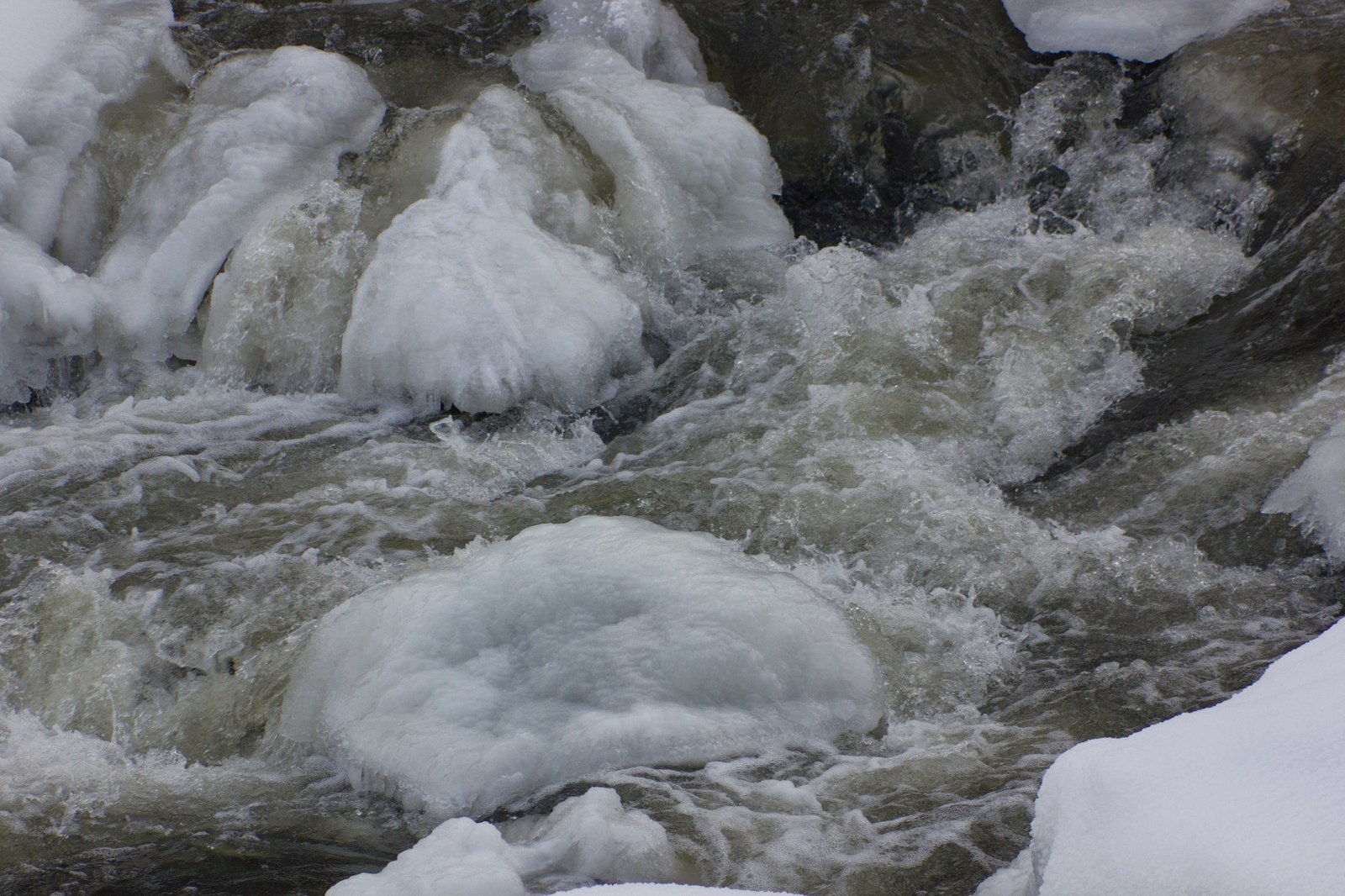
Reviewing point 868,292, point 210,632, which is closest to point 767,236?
point 868,292

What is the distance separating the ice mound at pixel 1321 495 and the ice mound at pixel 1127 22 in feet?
11.4

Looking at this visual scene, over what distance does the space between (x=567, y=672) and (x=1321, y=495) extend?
2.36 meters

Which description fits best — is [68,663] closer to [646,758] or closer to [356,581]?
[356,581]

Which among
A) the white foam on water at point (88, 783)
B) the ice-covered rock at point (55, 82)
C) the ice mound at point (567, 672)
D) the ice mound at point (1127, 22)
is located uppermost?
the ice mound at point (1127, 22)

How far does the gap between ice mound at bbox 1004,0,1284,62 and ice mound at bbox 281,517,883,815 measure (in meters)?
4.63

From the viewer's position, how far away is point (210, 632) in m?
3.25

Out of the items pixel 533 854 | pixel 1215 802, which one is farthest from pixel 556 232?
pixel 1215 802

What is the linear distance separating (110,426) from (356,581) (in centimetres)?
177

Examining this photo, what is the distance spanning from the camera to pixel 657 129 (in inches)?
222

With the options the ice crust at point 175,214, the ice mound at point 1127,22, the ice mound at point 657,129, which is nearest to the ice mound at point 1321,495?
the ice mound at point 657,129

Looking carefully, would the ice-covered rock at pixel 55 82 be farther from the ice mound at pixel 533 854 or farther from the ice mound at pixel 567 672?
the ice mound at pixel 533 854

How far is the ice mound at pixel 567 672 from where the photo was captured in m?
2.57

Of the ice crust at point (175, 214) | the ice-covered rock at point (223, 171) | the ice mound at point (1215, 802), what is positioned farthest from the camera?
the ice-covered rock at point (223, 171)

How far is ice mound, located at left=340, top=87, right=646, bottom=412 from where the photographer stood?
445 centimetres
